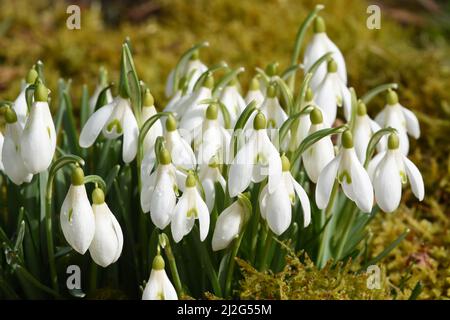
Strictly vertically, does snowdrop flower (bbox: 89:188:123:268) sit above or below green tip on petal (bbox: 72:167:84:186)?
below

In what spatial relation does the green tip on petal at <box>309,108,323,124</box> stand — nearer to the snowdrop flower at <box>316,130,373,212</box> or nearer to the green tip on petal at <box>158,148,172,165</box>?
the snowdrop flower at <box>316,130,373,212</box>

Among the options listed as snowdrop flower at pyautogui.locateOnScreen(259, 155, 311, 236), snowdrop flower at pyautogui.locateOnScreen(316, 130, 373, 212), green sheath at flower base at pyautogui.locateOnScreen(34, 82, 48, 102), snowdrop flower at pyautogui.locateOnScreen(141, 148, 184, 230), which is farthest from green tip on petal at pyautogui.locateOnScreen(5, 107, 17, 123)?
snowdrop flower at pyautogui.locateOnScreen(316, 130, 373, 212)

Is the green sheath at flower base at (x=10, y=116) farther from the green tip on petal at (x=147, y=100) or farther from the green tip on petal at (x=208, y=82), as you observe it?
the green tip on petal at (x=208, y=82)

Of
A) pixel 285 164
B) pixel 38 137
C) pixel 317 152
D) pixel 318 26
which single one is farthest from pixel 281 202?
pixel 318 26

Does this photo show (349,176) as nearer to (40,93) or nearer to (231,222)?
(231,222)

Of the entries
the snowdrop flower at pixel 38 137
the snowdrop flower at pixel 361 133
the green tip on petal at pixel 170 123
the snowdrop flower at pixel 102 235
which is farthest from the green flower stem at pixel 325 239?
the snowdrop flower at pixel 38 137

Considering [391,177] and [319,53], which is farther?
[319,53]
